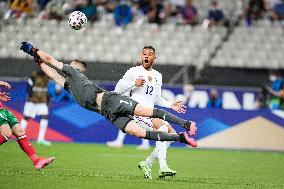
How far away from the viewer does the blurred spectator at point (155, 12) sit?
2822 cm

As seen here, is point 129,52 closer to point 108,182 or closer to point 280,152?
point 280,152

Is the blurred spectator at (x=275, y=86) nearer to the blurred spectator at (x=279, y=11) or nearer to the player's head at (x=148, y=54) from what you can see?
the blurred spectator at (x=279, y=11)

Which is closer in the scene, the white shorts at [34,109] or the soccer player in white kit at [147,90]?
the soccer player in white kit at [147,90]

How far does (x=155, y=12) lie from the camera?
28328 millimetres

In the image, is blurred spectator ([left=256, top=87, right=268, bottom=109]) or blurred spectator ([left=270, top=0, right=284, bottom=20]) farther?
blurred spectator ([left=270, top=0, right=284, bottom=20])

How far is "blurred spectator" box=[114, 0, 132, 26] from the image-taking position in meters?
28.0

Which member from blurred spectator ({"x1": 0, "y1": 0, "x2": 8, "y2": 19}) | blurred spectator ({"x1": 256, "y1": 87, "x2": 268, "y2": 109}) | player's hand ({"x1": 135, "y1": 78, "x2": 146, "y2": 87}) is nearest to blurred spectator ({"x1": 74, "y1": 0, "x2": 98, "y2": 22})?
blurred spectator ({"x1": 0, "y1": 0, "x2": 8, "y2": 19})

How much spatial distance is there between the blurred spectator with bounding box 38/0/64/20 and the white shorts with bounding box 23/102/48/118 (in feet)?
21.3

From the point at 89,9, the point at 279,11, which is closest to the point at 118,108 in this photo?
the point at 89,9

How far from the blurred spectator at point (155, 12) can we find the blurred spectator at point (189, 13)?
0.93 meters

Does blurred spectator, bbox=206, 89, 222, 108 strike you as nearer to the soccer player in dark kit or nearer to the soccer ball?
the soccer ball

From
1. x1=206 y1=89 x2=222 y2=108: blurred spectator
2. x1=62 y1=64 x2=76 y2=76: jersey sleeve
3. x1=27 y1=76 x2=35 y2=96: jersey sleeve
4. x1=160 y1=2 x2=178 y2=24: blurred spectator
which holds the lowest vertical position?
x1=62 y1=64 x2=76 y2=76: jersey sleeve

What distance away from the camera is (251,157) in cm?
2008

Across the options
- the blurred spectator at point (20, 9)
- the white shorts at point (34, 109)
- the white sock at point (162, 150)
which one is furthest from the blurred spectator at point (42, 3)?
the white sock at point (162, 150)
